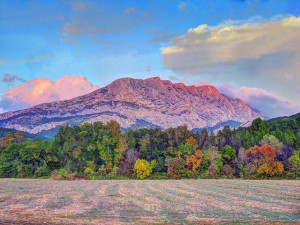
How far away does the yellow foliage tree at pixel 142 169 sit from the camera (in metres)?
124

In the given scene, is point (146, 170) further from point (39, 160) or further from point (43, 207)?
point (43, 207)

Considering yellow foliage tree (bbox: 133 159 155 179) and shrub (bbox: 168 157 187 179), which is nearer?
shrub (bbox: 168 157 187 179)

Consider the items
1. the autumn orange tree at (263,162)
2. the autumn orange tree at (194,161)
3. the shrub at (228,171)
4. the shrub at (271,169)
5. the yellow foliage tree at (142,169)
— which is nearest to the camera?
the shrub at (271,169)

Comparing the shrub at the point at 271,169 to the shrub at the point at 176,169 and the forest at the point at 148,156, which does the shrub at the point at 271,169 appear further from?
the shrub at the point at 176,169

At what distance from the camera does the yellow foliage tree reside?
408 ft

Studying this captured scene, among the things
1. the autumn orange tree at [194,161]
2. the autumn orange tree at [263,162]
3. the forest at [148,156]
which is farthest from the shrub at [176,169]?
the autumn orange tree at [263,162]

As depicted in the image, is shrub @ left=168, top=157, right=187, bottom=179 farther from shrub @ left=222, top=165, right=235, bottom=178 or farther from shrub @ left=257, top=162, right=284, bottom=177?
shrub @ left=257, top=162, right=284, bottom=177

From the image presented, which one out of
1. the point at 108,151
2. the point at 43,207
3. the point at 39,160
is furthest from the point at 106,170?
the point at 43,207

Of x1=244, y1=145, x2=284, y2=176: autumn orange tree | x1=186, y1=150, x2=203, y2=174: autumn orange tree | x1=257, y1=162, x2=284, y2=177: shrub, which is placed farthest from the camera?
x1=186, y1=150, x2=203, y2=174: autumn orange tree

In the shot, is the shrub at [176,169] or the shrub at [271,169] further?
the shrub at [176,169]

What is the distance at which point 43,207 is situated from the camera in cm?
3453

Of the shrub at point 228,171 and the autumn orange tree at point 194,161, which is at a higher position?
the autumn orange tree at point 194,161

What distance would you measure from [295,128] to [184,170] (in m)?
84.7

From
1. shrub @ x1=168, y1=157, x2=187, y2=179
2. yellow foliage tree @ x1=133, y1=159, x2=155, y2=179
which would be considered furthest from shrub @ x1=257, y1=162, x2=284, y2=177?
yellow foliage tree @ x1=133, y1=159, x2=155, y2=179
